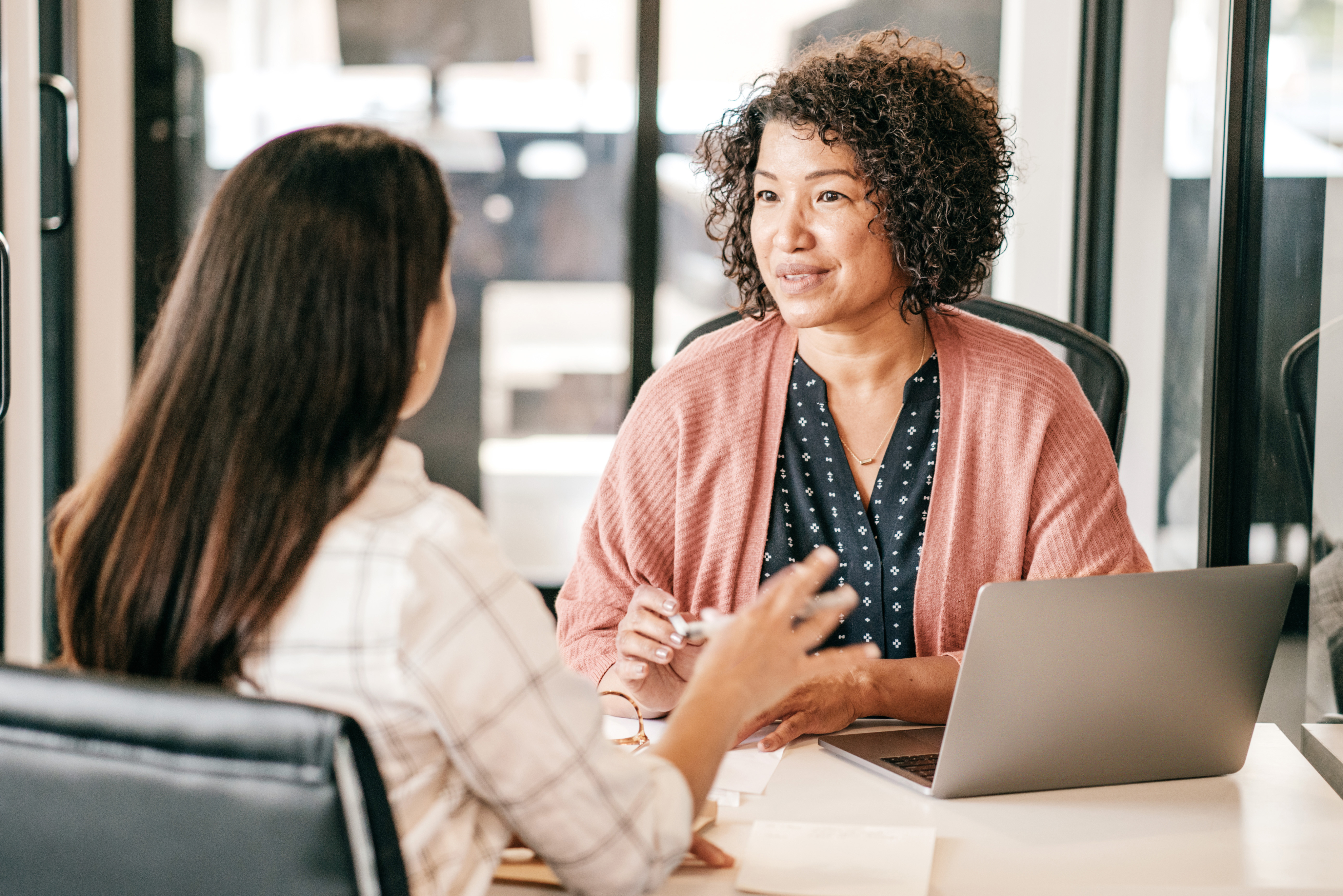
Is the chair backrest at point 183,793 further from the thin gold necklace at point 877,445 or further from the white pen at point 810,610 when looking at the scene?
the thin gold necklace at point 877,445

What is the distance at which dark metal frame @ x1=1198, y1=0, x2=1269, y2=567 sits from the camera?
6.50 ft

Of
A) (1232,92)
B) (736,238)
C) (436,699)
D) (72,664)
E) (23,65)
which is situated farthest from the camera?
(23,65)

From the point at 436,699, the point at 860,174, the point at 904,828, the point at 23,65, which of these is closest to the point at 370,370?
the point at 436,699

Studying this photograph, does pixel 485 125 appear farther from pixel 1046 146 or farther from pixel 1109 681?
pixel 1109 681

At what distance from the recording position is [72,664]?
0.86m

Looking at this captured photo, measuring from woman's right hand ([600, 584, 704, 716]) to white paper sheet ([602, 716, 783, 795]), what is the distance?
0.07 feet

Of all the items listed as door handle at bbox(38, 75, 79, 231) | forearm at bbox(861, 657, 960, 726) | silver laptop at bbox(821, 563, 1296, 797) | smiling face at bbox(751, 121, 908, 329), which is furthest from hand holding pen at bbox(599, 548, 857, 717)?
door handle at bbox(38, 75, 79, 231)

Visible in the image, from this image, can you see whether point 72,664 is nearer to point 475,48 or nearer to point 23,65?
point 23,65

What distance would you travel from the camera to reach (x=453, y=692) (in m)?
0.75

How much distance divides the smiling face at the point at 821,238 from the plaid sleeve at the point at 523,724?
84 cm

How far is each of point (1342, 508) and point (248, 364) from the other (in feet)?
4.58

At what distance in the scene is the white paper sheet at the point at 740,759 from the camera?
1.14 meters

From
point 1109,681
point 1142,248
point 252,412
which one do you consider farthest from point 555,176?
point 252,412

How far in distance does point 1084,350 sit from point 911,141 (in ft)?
1.38
